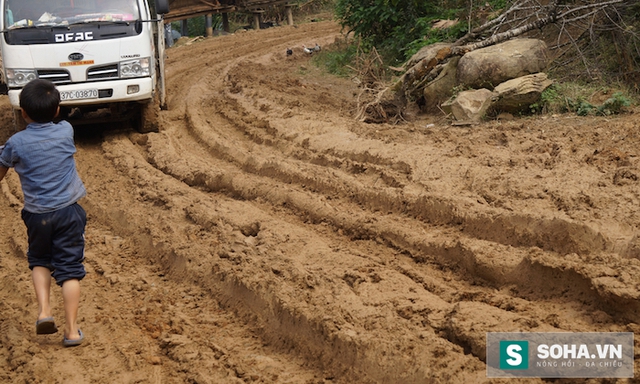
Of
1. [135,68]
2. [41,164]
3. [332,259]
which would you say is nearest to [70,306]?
[41,164]

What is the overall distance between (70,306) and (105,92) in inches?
207

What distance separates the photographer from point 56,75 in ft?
28.9

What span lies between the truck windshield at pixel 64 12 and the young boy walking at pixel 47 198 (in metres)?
5.25

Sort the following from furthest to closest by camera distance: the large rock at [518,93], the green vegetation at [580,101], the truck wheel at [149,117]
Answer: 1. the truck wheel at [149,117]
2. the large rock at [518,93]
3. the green vegetation at [580,101]

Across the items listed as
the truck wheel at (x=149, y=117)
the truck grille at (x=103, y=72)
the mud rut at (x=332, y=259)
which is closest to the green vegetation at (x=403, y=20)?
the mud rut at (x=332, y=259)

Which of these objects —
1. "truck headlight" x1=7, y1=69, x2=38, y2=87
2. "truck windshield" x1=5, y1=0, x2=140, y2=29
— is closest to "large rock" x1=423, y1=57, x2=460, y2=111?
"truck windshield" x1=5, y1=0, x2=140, y2=29

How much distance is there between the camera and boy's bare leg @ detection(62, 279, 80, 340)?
14.2 feet

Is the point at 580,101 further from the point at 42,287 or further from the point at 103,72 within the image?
the point at 42,287

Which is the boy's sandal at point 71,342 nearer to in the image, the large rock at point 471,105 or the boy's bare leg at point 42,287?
the boy's bare leg at point 42,287

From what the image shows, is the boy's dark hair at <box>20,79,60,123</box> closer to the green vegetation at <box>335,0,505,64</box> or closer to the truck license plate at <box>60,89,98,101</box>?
the truck license plate at <box>60,89,98,101</box>

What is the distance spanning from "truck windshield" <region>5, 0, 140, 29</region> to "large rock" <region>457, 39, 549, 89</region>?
4.66 m

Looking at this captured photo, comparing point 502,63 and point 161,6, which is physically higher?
point 161,6

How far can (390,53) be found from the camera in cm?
1345

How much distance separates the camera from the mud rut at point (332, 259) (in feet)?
13.4
